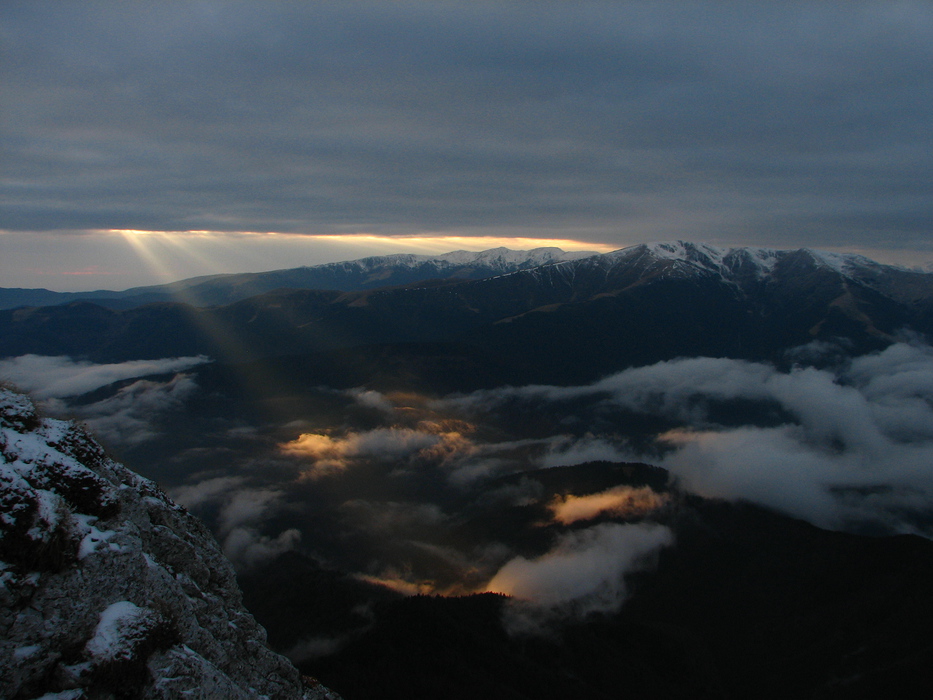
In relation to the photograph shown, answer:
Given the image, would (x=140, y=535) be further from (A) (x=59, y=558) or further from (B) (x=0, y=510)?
(B) (x=0, y=510)

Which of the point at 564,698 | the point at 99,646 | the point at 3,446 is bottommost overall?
the point at 564,698

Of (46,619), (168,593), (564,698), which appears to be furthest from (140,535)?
(564,698)

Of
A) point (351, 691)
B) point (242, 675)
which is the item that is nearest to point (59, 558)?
point (242, 675)

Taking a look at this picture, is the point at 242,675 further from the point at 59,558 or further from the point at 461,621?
the point at 461,621

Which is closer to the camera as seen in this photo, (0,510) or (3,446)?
(0,510)

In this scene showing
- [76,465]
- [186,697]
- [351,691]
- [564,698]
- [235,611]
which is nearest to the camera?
[186,697]

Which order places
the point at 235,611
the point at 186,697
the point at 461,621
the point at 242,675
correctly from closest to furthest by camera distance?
the point at 186,697
the point at 242,675
the point at 235,611
the point at 461,621

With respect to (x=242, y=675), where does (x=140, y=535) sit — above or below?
above
